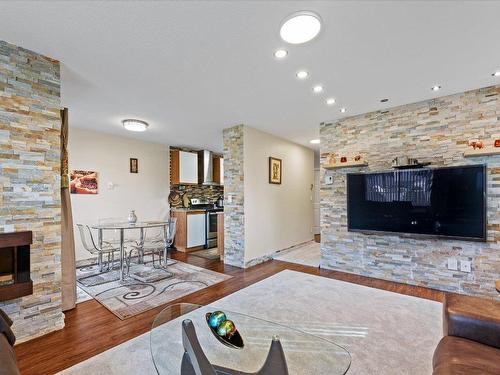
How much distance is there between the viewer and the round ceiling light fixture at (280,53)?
7.03 feet

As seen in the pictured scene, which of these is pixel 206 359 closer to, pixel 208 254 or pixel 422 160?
pixel 422 160

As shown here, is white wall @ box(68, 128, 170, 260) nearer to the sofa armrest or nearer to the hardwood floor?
the hardwood floor

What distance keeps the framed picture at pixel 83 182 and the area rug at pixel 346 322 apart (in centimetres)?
344

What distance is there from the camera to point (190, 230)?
220 inches

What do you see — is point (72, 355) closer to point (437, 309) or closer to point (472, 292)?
point (437, 309)

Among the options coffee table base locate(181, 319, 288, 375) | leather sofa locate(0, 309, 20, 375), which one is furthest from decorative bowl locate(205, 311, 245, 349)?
leather sofa locate(0, 309, 20, 375)

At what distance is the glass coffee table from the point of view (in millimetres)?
1388

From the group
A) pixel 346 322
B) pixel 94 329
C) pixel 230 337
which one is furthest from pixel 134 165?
pixel 346 322

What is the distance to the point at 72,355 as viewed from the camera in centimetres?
192

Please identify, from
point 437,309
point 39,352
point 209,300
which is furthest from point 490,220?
point 39,352

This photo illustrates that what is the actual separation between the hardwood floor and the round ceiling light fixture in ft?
8.72

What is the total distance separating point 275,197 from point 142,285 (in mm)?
2842

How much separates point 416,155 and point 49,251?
14.2ft

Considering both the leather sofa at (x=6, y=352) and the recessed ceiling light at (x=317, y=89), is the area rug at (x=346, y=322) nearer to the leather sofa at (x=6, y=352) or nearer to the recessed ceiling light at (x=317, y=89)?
the leather sofa at (x=6, y=352)
